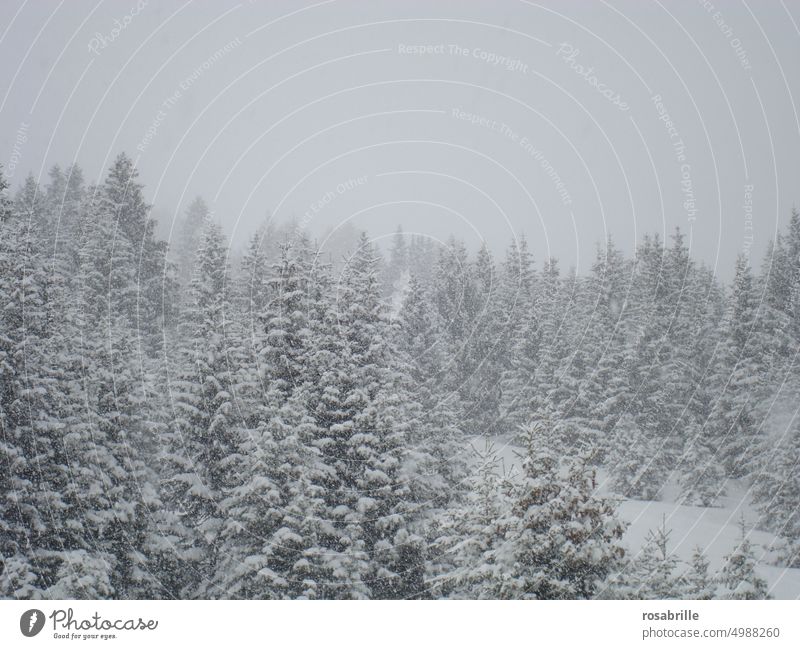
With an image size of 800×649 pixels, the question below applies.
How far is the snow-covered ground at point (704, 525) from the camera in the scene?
26.5 meters

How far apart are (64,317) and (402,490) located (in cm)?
1171

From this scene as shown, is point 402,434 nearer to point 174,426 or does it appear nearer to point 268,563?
point 268,563

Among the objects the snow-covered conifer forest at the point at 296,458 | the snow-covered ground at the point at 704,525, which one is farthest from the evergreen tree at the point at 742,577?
the snow-covered ground at the point at 704,525

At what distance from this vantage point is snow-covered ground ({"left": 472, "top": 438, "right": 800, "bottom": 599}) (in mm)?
26500

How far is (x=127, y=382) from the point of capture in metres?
19.1

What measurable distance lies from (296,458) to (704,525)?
2473 cm

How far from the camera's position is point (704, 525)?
106ft

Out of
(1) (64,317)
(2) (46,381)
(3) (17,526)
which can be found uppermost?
(1) (64,317)

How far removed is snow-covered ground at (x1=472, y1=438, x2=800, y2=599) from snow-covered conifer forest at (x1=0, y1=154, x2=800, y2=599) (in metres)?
0.21

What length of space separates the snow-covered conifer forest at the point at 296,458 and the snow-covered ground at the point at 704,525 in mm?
212

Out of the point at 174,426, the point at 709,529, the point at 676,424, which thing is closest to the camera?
the point at 174,426

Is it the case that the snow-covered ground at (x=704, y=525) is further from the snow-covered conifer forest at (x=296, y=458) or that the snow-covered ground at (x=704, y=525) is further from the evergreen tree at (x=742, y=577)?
the evergreen tree at (x=742, y=577)
